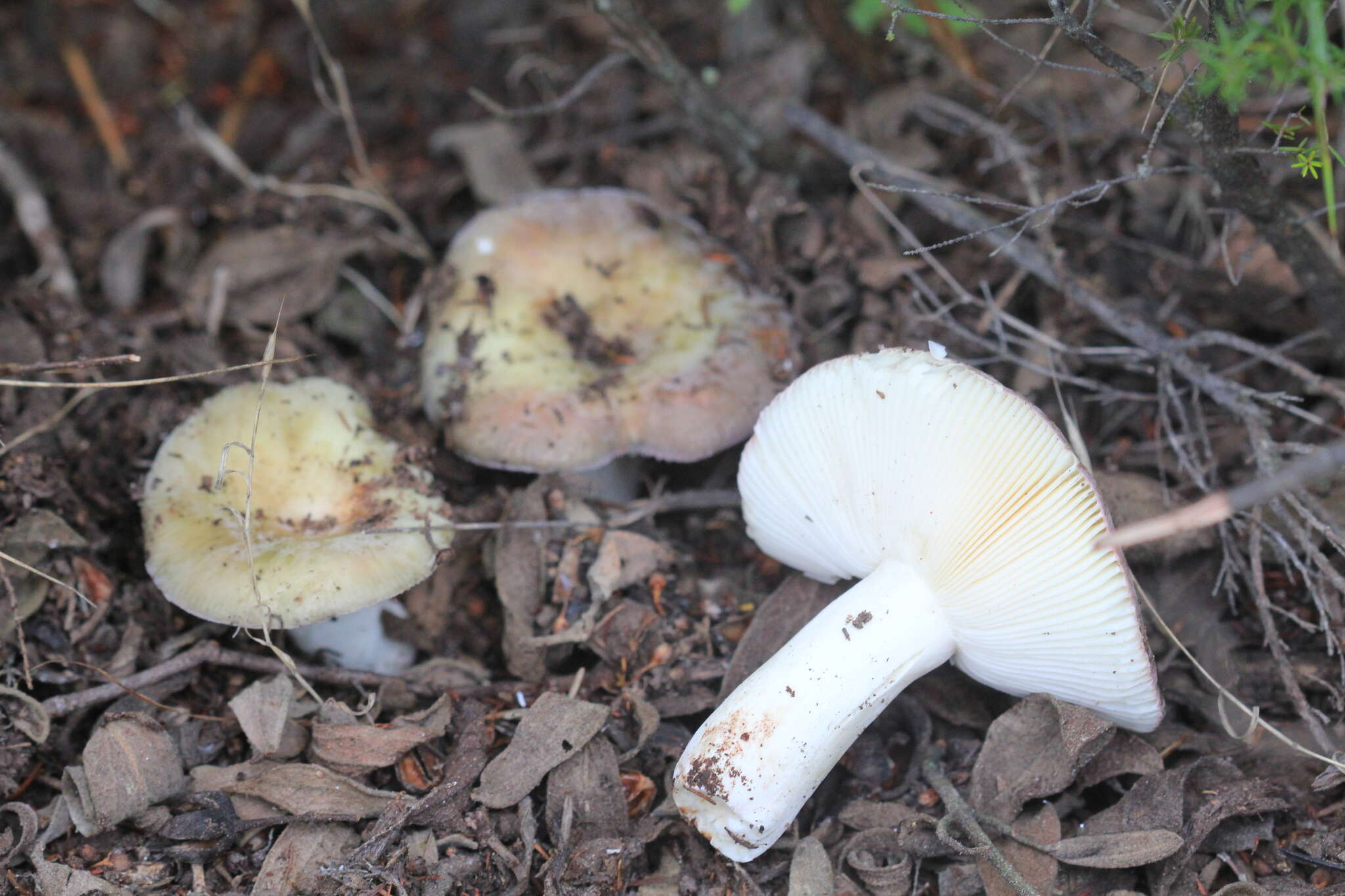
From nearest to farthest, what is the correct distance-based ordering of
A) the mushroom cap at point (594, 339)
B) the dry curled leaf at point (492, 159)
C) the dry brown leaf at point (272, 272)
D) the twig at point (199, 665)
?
1. the twig at point (199, 665)
2. the mushroom cap at point (594, 339)
3. the dry brown leaf at point (272, 272)
4. the dry curled leaf at point (492, 159)

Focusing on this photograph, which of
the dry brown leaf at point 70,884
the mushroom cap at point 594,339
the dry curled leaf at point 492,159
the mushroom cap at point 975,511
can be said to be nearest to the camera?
the mushroom cap at point 975,511

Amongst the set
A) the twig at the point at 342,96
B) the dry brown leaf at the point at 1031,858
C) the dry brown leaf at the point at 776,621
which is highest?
the twig at the point at 342,96

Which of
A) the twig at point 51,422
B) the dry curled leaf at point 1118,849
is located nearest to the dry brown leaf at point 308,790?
the twig at point 51,422

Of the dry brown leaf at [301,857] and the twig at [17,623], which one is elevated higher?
the twig at [17,623]

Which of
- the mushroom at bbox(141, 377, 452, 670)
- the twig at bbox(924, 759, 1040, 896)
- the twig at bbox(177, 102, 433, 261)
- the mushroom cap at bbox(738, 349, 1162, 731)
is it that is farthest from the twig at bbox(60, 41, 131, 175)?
the twig at bbox(924, 759, 1040, 896)

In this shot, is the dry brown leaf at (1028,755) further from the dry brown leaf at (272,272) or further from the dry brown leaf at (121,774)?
the dry brown leaf at (272,272)

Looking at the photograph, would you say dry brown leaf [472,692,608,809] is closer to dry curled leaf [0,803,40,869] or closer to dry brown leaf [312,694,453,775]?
dry brown leaf [312,694,453,775]

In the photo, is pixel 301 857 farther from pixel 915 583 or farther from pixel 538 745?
pixel 915 583

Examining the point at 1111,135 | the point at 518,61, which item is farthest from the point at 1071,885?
the point at 518,61
